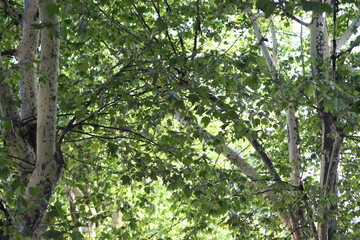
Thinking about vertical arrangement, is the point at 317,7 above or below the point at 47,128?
below

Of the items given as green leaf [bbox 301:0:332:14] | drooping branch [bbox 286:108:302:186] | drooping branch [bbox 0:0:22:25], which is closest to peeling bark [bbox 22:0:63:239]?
drooping branch [bbox 0:0:22:25]

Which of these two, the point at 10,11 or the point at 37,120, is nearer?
the point at 37,120

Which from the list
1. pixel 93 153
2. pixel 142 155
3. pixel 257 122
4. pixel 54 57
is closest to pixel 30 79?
pixel 54 57

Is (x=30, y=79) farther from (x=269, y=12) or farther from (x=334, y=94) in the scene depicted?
(x=269, y=12)

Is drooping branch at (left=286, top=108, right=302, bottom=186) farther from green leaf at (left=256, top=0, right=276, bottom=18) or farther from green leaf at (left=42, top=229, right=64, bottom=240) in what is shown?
green leaf at (left=256, top=0, right=276, bottom=18)

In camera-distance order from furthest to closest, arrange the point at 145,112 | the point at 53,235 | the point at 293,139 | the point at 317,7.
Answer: the point at 293,139, the point at 145,112, the point at 53,235, the point at 317,7

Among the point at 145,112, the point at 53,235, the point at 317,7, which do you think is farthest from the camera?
the point at 145,112

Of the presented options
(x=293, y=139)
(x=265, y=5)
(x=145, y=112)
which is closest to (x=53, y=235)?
(x=265, y=5)

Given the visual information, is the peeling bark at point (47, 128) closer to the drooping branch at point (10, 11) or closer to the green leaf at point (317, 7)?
the drooping branch at point (10, 11)

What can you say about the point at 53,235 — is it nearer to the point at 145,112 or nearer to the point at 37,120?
the point at 37,120

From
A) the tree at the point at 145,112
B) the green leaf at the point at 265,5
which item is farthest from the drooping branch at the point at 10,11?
the green leaf at the point at 265,5

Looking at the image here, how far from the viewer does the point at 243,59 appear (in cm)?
400

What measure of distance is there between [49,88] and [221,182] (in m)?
1.90

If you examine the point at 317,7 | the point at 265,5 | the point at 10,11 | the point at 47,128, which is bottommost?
the point at 317,7
